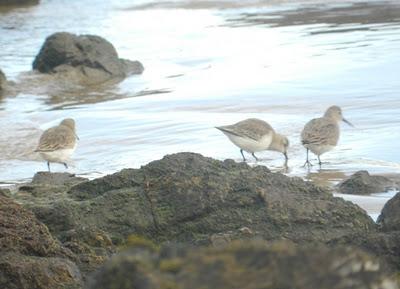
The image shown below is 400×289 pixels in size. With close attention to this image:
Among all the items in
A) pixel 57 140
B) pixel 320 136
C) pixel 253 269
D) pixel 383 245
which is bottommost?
pixel 320 136

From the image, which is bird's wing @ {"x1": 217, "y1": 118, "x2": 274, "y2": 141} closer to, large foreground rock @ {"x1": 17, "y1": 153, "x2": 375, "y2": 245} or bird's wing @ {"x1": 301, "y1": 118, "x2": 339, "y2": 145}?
bird's wing @ {"x1": 301, "y1": 118, "x2": 339, "y2": 145}

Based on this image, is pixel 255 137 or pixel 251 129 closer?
pixel 255 137

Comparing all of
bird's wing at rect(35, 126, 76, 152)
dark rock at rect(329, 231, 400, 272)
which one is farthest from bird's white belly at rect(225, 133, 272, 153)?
dark rock at rect(329, 231, 400, 272)

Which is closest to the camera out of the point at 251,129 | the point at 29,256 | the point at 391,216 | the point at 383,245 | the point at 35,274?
the point at 35,274

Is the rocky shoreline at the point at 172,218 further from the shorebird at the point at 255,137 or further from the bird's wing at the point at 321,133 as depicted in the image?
the bird's wing at the point at 321,133

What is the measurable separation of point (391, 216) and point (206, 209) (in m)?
1.12

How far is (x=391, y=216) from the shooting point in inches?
246

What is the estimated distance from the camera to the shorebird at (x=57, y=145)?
1175 centimetres

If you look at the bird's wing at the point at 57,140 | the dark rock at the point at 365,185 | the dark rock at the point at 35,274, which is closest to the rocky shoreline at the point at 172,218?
the dark rock at the point at 35,274

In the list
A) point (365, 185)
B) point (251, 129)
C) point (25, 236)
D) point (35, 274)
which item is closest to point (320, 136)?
point (251, 129)

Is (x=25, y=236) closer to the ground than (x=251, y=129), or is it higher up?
higher up

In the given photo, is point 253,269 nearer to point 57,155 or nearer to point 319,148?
point 319,148

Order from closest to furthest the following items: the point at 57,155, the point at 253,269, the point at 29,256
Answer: the point at 253,269
the point at 29,256
the point at 57,155

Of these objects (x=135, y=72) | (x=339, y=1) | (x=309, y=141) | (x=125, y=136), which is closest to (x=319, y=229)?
(x=309, y=141)
